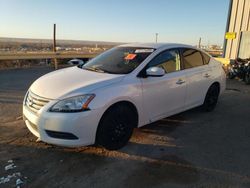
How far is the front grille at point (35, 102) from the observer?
3.14 metres

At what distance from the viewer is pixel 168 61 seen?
14.0 feet

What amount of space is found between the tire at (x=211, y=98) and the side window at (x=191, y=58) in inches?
30.6

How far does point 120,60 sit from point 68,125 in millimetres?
1676

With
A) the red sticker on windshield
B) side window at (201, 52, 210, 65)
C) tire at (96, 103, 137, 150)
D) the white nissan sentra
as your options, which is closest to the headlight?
the white nissan sentra

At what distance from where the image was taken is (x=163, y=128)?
445 cm

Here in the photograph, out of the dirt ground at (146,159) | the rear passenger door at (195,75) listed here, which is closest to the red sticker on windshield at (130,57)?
the rear passenger door at (195,75)

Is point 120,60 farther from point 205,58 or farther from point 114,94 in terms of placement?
point 205,58

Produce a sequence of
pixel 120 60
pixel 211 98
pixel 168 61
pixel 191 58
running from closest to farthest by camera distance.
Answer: pixel 120 60, pixel 168 61, pixel 191 58, pixel 211 98

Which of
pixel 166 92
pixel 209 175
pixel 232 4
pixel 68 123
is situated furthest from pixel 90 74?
pixel 232 4

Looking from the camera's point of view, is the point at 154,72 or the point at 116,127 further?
the point at 154,72

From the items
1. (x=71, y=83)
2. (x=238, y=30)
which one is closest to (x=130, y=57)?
(x=71, y=83)

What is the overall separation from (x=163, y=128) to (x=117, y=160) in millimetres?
1481

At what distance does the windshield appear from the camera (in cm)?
386

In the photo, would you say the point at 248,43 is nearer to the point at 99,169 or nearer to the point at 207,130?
the point at 207,130
